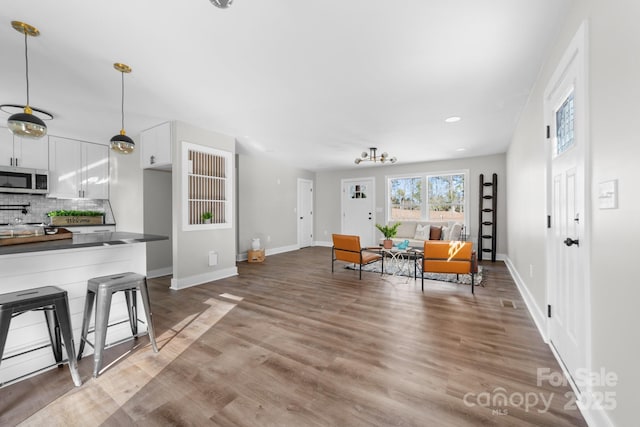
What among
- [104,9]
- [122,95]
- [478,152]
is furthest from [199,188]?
[478,152]

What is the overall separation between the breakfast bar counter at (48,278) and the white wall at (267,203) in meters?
3.89

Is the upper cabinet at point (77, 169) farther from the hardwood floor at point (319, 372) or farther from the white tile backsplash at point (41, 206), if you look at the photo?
the hardwood floor at point (319, 372)

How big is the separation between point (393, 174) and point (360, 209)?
4.70ft

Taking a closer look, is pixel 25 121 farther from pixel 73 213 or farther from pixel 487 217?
pixel 487 217

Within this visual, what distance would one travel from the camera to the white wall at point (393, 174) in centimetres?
621

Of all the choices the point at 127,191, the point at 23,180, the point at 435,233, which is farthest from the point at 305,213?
the point at 23,180

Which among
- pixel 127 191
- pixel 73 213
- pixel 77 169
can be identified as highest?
pixel 77 169

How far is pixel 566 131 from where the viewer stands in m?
1.94

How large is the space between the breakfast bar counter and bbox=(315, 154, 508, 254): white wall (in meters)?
6.47

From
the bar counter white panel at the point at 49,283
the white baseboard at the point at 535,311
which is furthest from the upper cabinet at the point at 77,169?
the white baseboard at the point at 535,311

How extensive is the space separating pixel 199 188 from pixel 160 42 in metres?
2.47

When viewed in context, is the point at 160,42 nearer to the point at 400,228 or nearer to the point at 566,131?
the point at 566,131

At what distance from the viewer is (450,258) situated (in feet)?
12.1

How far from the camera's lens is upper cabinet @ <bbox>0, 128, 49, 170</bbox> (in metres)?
4.04
